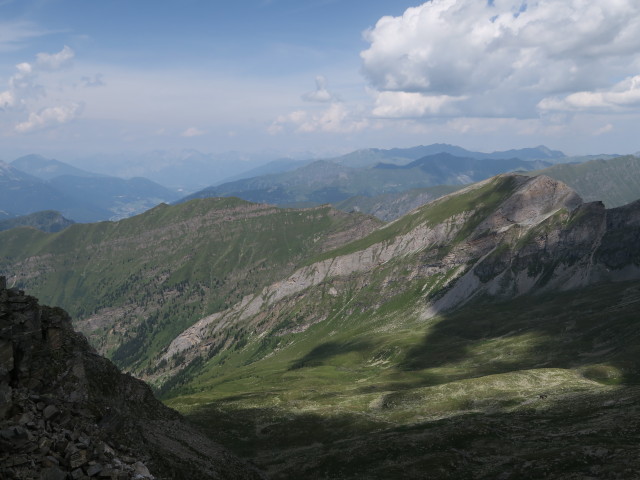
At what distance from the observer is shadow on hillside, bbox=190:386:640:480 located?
58.0 m

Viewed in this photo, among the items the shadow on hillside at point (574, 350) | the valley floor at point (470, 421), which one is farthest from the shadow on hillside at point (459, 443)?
the shadow on hillside at point (574, 350)

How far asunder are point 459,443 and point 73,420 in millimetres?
59627

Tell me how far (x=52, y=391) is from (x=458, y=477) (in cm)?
5119

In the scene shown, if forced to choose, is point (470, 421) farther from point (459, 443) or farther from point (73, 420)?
point (73, 420)

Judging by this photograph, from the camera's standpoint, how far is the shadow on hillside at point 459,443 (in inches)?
2283

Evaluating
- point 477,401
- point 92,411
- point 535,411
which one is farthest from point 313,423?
point 92,411

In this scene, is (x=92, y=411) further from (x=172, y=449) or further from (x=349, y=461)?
(x=349, y=461)

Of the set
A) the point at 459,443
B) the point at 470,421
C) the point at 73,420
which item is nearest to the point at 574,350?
the point at 470,421

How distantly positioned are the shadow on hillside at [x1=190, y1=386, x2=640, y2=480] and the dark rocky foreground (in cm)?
1861

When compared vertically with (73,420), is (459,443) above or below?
below

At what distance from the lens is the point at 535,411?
9031cm

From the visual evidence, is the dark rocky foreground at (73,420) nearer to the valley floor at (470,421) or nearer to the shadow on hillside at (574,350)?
the valley floor at (470,421)

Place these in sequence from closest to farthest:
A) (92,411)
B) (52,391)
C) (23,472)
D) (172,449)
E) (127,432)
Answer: (23,472) < (52,391) < (92,411) < (127,432) < (172,449)

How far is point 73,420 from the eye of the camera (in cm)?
3766
